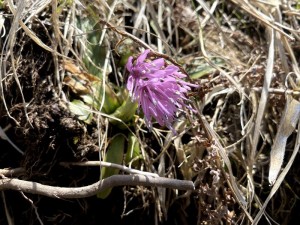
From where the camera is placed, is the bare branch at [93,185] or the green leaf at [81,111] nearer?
the bare branch at [93,185]

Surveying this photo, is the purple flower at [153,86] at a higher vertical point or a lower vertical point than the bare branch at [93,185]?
higher

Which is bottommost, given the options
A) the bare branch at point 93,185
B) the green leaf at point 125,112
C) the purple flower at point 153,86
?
the bare branch at point 93,185

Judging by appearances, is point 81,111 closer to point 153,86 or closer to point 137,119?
point 137,119

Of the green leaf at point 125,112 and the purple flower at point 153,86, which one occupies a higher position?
the purple flower at point 153,86

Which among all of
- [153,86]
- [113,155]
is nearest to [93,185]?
[113,155]

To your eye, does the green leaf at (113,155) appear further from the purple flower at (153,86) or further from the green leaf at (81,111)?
the purple flower at (153,86)

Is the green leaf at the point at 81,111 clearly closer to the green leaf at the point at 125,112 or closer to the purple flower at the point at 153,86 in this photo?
the green leaf at the point at 125,112

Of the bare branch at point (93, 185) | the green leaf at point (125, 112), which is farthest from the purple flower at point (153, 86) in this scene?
the green leaf at point (125, 112)

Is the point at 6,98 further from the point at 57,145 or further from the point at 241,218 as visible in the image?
the point at 241,218
